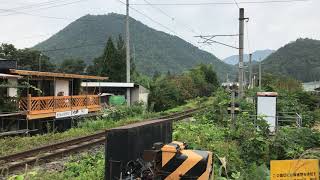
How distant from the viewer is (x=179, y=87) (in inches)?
2333

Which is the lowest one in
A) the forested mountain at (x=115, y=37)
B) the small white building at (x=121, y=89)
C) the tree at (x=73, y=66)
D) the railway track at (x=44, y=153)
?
the railway track at (x=44, y=153)

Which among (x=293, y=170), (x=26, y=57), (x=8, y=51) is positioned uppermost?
(x=8, y=51)

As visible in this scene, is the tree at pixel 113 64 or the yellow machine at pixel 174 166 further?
the tree at pixel 113 64

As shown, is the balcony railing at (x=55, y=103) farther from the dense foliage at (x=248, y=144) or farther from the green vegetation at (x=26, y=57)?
the green vegetation at (x=26, y=57)

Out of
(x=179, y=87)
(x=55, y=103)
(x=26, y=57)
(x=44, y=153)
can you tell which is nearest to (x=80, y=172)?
(x=44, y=153)

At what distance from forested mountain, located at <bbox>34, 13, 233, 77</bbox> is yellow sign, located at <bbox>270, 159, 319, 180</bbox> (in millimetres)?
95332

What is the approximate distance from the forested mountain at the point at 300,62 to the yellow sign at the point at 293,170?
103m

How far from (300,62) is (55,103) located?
9094 centimetres

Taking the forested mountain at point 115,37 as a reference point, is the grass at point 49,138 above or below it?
below

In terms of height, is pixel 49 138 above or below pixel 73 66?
below

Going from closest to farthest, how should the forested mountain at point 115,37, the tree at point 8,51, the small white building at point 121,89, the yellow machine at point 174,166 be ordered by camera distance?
1. the yellow machine at point 174,166
2. the small white building at point 121,89
3. the tree at point 8,51
4. the forested mountain at point 115,37

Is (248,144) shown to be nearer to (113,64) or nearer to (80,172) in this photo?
(80,172)

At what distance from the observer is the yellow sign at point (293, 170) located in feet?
14.3

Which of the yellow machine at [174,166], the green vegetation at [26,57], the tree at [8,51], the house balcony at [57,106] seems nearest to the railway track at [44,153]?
the yellow machine at [174,166]
